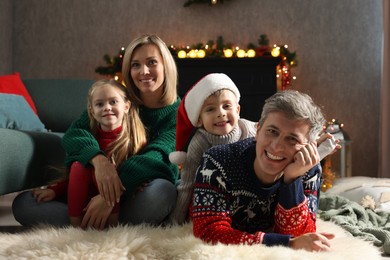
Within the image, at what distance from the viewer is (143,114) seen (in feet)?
7.69

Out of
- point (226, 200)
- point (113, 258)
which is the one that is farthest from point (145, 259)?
point (226, 200)

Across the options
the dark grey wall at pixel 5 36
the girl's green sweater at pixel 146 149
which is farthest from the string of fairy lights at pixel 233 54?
the girl's green sweater at pixel 146 149

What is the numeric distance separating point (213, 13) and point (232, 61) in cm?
73

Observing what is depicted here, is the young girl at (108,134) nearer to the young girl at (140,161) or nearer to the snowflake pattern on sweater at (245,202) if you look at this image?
the young girl at (140,161)

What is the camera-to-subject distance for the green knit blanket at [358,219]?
212 centimetres

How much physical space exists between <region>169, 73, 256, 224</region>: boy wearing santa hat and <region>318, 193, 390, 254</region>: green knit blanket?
558 millimetres

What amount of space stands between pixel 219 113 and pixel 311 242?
0.65m

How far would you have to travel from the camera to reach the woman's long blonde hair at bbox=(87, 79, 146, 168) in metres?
2.13

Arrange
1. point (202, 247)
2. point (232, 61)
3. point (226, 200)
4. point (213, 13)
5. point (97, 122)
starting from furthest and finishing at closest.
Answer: point (213, 13)
point (232, 61)
point (97, 122)
point (226, 200)
point (202, 247)

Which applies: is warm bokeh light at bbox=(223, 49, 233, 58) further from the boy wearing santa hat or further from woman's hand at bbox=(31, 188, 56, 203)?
woman's hand at bbox=(31, 188, 56, 203)

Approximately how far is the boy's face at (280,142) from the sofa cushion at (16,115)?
1.89 meters

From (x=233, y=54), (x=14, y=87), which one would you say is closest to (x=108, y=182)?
(x=14, y=87)

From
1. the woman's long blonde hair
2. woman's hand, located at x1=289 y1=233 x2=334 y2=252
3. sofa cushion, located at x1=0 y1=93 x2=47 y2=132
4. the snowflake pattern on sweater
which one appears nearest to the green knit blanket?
the snowflake pattern on sweater

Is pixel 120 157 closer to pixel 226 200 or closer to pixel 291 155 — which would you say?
pixel 226 200
